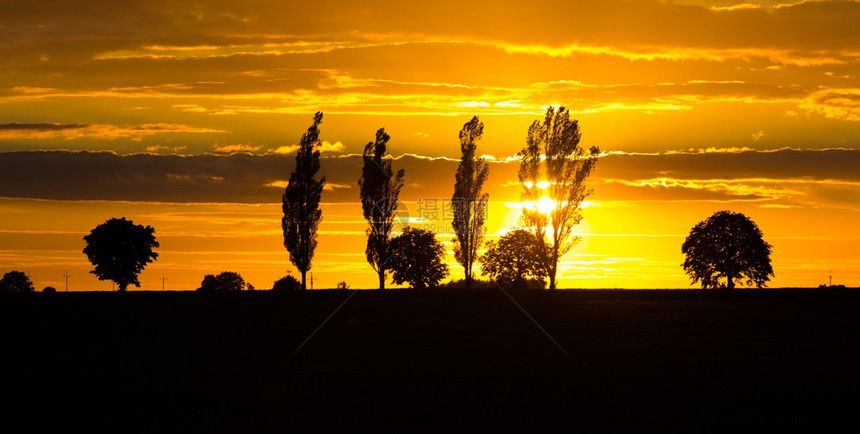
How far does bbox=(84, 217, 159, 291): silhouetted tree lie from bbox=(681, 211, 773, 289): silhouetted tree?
59320mm

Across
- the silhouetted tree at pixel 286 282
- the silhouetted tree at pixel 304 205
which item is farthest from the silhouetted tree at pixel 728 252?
the silhouetted tree at pixel 286 282

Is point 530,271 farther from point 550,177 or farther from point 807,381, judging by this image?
point 807,381

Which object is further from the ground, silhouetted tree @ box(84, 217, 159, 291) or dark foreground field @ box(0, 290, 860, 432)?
silhouetted tree @ box(84, 217, 159, 291)

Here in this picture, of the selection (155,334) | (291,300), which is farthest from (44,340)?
(291,300)

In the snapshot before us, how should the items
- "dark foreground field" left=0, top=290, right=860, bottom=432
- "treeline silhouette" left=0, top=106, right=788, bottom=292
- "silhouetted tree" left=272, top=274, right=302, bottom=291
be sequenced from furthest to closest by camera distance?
"silhouetted tree" left=272, top=274, right=302, bottom=291 → "treeline silhouette" left=0, top=106, right=788, bottom=292 → "dark foreground field" left=0, top=290, right=860, bottom=432

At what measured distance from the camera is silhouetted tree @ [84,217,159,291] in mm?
109438

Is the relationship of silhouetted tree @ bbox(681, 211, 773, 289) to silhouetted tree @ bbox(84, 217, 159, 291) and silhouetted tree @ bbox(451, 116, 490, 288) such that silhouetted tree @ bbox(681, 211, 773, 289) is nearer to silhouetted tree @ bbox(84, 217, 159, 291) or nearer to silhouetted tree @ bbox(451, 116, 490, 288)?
silhouetted tree @ bbox(451, 116, 490, 288)

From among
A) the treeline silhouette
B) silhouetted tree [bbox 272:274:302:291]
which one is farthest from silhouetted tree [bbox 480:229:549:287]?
silhouetted tree [bbox 272:274:302:291]

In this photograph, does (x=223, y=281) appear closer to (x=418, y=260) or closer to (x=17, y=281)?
(x=17, y=281)

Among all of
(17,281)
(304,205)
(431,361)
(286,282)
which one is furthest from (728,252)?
(17,281)

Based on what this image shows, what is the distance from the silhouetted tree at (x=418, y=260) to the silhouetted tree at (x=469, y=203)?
54.7 ft

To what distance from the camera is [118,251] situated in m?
110

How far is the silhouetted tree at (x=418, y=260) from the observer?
10775cm

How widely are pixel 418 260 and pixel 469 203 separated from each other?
1941 centimetres
